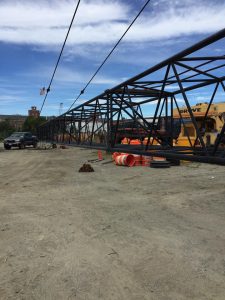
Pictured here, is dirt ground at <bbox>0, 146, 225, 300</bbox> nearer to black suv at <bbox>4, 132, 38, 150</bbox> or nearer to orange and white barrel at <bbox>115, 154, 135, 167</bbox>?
orange and white barrel at <bbox>115, 154, 135, 167</bbox>

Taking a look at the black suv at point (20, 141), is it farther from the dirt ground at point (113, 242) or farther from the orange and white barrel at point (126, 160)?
the dirt ground at point (113, 242)

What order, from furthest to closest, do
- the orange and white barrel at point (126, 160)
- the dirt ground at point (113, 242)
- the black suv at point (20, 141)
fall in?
1. the black suv at point (20, 141)
2. the orange and white barrel at point (126, 160)
3. the dirt ground at point (113, 242)

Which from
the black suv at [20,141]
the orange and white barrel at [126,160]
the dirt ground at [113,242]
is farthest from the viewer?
the black suv at [20,141]

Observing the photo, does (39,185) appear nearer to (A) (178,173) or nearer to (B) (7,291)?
(A) (178,173)

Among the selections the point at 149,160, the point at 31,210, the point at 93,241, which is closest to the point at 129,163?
the point at 149,160

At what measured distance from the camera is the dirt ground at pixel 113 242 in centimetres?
491

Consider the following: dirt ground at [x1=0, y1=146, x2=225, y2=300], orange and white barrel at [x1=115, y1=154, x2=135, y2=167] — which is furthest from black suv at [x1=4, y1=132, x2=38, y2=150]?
dirt ground at [x1=0, y1=146, x2=225, y2=300]

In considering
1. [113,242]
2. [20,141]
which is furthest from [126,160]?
[20,141]

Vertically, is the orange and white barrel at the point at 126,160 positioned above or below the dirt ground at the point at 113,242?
above

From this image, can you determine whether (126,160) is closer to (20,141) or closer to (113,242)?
(113,242)

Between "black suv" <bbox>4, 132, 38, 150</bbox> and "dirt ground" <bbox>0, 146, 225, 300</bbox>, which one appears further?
"black suv" <bbox>4, 132, 38, 150</bbox>

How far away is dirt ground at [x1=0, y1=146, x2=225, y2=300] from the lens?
193 inches

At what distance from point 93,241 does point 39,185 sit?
25.5 feet

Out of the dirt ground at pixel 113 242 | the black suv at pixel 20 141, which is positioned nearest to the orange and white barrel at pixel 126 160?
the dirt ground at pixel 113 242
